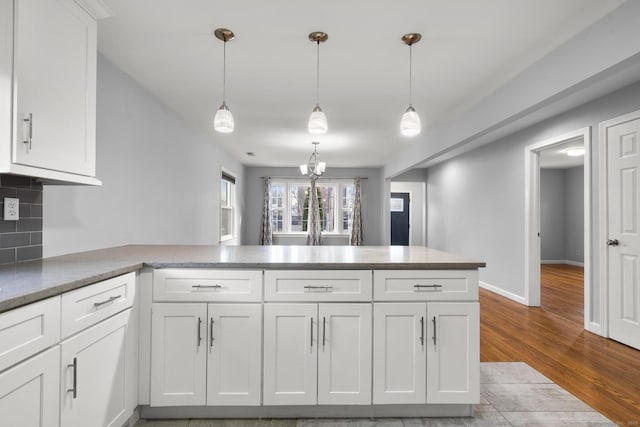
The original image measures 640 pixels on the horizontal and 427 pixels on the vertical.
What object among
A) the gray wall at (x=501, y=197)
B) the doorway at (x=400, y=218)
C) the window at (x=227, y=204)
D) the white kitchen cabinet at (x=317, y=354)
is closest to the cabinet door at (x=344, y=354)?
the white kitchen cabinet at (x=317, y=354)

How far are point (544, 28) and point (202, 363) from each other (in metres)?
2.90

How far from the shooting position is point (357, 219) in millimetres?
8359

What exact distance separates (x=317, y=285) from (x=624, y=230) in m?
3.05

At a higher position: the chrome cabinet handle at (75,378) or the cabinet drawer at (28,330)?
the cabinet drawer at (28,330)

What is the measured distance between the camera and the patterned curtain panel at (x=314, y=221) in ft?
27.4

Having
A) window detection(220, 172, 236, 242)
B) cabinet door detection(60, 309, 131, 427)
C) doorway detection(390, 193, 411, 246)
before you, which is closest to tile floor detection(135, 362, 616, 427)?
cabinet door detection(60, 309, 131, 427)

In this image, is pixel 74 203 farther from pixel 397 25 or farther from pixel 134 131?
pixel 397 25

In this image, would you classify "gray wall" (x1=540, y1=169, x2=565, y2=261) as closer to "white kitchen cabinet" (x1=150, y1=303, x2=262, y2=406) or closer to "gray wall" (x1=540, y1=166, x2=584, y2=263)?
"gray wall" (x1=540, y1=166, x2=584, y2=263)

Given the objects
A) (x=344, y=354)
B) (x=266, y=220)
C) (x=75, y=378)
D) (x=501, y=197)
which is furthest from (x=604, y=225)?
(x=266, y=220)

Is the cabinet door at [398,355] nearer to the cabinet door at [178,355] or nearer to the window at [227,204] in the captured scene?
the cabinet door at [178,355]

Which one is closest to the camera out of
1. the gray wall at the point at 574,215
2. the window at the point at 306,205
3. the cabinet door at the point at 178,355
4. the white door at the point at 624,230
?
the cabinet door at the point at 178,355

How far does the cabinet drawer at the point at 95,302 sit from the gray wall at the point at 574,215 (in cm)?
916

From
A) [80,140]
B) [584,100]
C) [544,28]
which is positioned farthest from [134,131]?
[584,100]

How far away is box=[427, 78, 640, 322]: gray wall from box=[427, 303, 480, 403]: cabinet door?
94.1 inches
